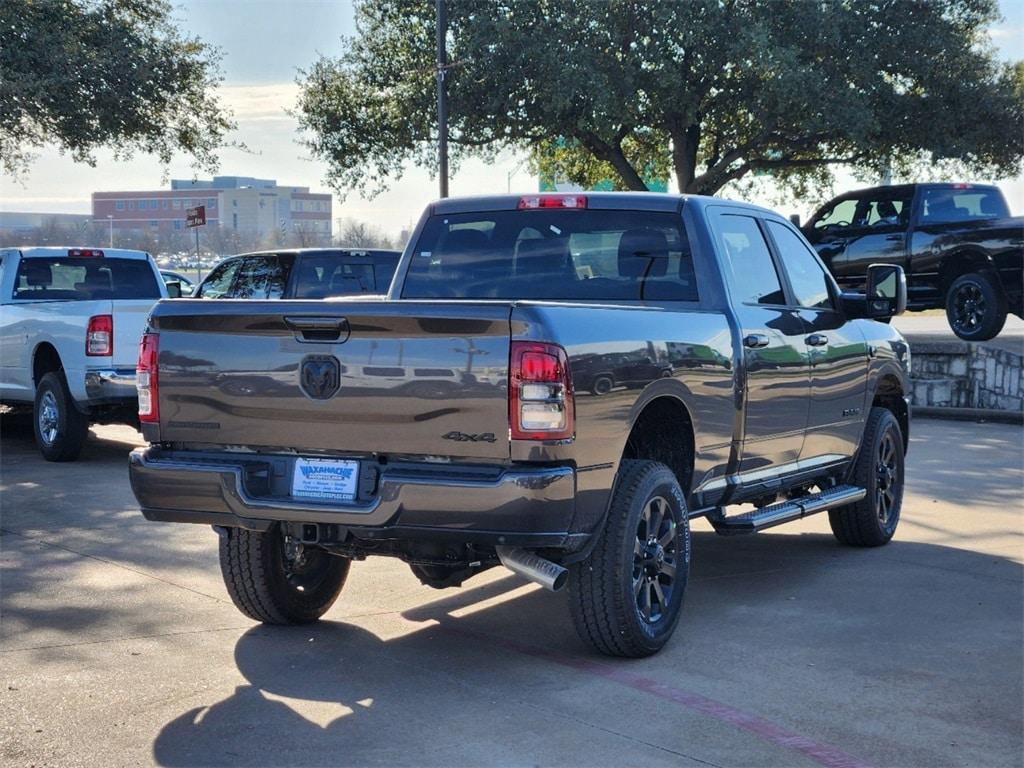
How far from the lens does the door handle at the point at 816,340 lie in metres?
7.29

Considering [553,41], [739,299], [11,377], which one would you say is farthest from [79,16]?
[739,299]

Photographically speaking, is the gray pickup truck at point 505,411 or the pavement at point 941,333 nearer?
the gray pickup truck at point 505,411

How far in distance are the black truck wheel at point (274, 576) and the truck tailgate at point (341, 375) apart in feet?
2.26

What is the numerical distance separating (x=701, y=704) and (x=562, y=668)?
2.26ft

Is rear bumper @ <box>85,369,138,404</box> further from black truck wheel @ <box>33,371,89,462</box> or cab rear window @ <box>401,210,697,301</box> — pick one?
cab rear window @ <box>401,210,697,301</box>

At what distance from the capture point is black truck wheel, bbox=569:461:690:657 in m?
5.41

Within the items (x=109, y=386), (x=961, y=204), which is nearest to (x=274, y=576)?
(x=109, y=386)

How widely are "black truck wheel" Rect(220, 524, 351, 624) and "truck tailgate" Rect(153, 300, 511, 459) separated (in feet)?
2.26

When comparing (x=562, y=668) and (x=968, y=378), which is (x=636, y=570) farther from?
(x=968, y=378)

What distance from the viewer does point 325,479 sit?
5250 millimetres

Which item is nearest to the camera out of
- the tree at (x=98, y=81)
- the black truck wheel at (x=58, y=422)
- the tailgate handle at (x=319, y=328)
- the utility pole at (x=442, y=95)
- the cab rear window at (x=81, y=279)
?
the tailgate handle at (x=319, y=328)

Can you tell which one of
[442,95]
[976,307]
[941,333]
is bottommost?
[941,333]

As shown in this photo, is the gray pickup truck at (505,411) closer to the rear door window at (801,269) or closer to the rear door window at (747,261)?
the rear door window at (747,261)

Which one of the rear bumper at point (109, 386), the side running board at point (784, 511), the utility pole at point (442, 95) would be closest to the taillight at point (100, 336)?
the rear bumper at point (109, 386)
